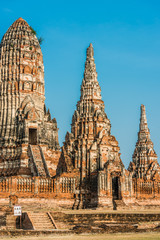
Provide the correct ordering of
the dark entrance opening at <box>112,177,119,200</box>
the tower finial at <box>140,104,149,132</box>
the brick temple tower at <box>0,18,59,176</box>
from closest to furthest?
the dark entrance opening at <box>112,177,119,200</box> → the brick temple tower at <box>0,18,59,176</box> → the tower finial at <box>140,104,149,132</box>

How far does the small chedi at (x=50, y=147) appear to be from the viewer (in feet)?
136

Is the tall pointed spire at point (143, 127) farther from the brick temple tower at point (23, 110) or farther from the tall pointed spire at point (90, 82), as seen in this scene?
the brick temple tower at point (23, 110)

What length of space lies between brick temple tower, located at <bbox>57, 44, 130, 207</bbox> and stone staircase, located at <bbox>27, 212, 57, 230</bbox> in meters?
12.7

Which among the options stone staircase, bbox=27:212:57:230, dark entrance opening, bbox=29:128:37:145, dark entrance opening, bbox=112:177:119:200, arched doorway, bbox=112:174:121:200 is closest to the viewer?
stone staircase, bbox=27:212:57:230

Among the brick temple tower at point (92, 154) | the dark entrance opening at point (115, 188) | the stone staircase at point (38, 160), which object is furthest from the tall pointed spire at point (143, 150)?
the stone staircase at point (38, 160)

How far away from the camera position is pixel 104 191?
4169cm

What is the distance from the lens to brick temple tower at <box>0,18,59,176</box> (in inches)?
1815

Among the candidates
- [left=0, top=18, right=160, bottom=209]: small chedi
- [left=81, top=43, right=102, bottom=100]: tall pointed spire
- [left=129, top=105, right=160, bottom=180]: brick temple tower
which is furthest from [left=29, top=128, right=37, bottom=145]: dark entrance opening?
[left=129, top=105, right=160, bottom=180]: brick temple tower

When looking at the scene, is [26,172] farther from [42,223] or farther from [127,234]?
[127,234]

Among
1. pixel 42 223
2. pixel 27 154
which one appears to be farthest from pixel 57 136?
pixel 42 223

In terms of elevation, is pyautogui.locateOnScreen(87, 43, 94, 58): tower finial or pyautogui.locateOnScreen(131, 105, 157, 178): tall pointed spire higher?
pyautogui.locateOnScreen(87, 43, 94, 58): tower finial

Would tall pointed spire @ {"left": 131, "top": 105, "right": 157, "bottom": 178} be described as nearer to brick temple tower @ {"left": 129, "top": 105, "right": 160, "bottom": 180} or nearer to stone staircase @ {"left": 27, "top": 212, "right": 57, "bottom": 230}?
brick temple tower @ {"left": 129, "top": 105, "right": 160, "bottom": 180}

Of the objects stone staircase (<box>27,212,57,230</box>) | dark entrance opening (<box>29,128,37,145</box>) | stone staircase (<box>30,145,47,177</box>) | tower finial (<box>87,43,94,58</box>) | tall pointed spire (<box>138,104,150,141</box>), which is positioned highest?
tower finial (<box>87,43,94,58</box>)

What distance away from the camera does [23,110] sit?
160ft
